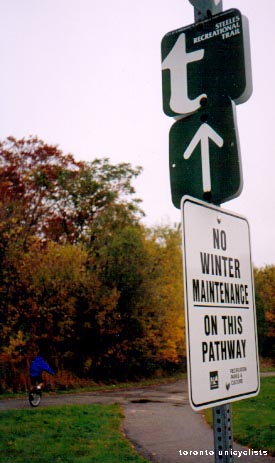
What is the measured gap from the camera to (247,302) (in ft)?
8.79

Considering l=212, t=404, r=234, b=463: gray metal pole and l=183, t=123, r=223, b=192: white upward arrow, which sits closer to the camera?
l=212, t=404, r=234, b=463: gray metal pole

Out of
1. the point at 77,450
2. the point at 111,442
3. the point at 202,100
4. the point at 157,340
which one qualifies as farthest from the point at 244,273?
the point at 157,340

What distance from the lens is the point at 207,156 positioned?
270cm

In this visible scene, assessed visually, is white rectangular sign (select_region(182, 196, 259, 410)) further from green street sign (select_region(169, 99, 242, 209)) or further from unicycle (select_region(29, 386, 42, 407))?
unicycle (select_region(29, 386, 42, 407))

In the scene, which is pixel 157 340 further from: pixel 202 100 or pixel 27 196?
pixel 202 100

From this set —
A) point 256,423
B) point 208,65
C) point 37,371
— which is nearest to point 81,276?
point 37,371

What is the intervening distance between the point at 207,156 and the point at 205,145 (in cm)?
6

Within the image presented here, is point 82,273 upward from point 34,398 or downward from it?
upward

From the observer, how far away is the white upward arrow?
268cm

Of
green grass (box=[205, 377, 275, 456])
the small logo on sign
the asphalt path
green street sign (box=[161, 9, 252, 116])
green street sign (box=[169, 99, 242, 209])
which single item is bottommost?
the asphalt path

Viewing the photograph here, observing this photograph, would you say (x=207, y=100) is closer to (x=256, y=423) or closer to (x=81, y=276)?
(x=256, y=423)

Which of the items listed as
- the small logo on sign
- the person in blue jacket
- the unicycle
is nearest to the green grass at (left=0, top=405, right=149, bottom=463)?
the unicycle

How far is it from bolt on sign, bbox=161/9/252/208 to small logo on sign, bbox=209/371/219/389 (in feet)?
2.51

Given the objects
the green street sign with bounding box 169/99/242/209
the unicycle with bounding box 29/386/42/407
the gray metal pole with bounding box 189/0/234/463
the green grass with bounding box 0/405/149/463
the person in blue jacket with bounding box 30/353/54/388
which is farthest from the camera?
the person in blue jacket with bounding box 30/353/54/388
